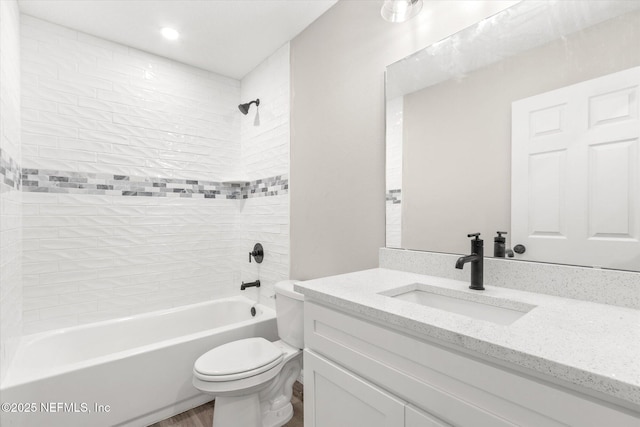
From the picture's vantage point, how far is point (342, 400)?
1021 millimetres

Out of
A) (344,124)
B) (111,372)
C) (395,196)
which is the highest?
(344,124)

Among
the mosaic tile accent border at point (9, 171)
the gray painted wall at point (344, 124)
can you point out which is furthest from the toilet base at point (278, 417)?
the mosaic tile accent border at point (9, 171)

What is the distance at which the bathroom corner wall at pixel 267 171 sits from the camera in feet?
7.84

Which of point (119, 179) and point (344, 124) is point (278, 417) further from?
point (119, 179)

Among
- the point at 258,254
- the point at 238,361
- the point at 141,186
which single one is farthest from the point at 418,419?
the point at 141,186

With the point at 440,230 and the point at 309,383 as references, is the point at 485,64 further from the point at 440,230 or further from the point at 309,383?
the point at 309,383

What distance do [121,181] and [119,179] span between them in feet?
0.06

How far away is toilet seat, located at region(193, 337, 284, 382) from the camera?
1511 millimetres

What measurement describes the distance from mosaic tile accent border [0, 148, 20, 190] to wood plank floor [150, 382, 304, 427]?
1.56 meters

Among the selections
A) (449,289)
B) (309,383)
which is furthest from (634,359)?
(309,383)

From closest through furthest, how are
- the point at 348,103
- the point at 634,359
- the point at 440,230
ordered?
1. the point at 634,359
2. the point at 440,230
3. the point at 348,103

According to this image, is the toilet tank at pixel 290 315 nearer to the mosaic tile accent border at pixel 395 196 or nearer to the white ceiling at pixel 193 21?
the mosaic tile accent border at pixel 395 196

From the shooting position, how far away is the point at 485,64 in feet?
4.13

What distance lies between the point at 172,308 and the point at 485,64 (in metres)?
2.69
